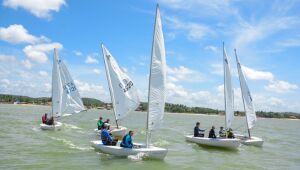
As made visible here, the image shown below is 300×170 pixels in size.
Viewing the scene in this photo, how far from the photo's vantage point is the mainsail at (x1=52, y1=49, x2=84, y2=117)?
33.4m

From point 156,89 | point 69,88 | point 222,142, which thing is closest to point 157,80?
point 156,89

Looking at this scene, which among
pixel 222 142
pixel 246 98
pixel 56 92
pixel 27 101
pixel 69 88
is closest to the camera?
pixel 222 142

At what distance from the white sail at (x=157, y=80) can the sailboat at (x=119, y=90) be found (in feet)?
24.4

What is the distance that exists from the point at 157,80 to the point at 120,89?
8.49 m

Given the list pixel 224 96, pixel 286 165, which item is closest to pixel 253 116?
pixel 224 96

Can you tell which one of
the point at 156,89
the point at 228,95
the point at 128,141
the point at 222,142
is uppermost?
the point at 228,95

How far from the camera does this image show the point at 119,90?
2675cm

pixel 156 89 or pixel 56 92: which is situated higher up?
A: pixel 56 92

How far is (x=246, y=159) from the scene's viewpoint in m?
23.2

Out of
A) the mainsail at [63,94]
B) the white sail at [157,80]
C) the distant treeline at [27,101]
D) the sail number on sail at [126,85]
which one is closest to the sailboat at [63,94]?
the mainsail at [63,94]

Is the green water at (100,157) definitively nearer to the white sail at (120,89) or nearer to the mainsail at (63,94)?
the white sail at (120,89)

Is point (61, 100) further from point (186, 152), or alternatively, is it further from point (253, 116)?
point (253, 116)

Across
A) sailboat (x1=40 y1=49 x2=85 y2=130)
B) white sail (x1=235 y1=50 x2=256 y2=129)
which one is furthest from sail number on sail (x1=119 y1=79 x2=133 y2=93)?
white sail (x1=235 y1=50 x2=256 y2=129)

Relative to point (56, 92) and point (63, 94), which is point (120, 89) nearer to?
point (63, 94)
